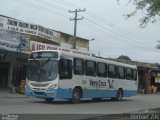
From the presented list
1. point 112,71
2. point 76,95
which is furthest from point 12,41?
point 76,95

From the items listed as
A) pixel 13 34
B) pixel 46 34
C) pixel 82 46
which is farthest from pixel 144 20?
pixel 82 46

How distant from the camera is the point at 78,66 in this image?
26.4 m

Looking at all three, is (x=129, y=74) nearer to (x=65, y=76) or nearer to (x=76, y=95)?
(x=76, y=95)

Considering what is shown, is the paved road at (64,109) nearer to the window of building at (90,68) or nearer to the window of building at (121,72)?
the window of building at (90,68)

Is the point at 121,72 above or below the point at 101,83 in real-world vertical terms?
above

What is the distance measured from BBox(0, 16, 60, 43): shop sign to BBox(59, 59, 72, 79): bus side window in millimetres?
10731

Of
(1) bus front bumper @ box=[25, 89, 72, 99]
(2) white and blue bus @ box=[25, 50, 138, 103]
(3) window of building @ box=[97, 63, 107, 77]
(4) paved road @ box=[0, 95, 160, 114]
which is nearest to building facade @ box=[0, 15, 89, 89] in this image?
(2) white and blue bus @ box=[25, 50, 138, 103]

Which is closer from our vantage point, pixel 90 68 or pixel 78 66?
pixel 78 66

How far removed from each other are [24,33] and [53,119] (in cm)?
2114

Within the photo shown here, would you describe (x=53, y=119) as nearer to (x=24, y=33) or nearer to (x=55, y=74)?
(x=55, y=74)

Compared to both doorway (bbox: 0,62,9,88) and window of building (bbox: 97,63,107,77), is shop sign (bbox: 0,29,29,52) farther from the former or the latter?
window of building (bbox: 97,63,107,77)

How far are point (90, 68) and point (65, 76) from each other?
128 inches

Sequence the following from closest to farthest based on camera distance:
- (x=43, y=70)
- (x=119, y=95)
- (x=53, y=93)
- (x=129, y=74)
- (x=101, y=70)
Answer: (x=53, y=93) → (x=43, y=70) → (x=101, y=70) → (x=119, y=95) → (x=129, y=74)

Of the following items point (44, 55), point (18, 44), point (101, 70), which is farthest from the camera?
point (18, 44)
